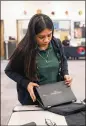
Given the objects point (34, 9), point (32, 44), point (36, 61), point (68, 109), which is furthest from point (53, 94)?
point (34, 9)

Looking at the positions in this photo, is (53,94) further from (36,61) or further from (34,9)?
(34,9)

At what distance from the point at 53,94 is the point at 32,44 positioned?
0.39 meters

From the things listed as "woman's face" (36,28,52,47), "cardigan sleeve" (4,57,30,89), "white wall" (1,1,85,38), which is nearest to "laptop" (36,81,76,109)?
"cardigan sleeve" (4,57,30,89)

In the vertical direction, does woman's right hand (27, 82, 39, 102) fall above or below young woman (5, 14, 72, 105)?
below

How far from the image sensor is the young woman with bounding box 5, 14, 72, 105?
1867 millimetres

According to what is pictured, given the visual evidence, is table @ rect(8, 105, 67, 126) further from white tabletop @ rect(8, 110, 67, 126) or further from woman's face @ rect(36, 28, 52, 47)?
woman's face @ rect(36, 28, 52, 47)

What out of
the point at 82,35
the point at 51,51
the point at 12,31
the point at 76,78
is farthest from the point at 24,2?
the point at 51,51

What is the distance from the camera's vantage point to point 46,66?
196 centimetres

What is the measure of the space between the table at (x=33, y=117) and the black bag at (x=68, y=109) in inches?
1.3

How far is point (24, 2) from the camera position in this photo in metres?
14.1

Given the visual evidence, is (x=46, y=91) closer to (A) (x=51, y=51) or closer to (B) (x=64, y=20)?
(A) (x=51, y=51)

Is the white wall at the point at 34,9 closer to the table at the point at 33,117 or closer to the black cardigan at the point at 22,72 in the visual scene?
the black cardigan at the point at 22,72

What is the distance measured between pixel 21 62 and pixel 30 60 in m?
0.08

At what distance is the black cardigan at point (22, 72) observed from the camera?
1.96m
